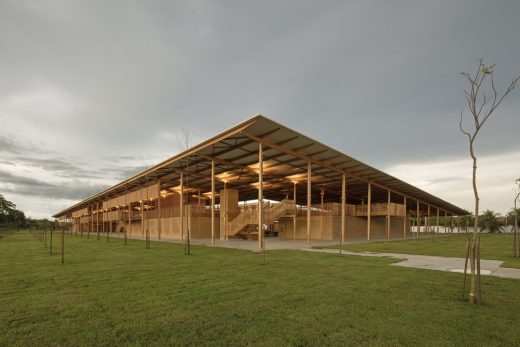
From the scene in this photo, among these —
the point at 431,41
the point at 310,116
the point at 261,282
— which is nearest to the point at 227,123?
the point at 310,116

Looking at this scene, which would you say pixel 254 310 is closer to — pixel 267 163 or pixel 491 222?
pixel 267 163

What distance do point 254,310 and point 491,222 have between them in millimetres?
69021

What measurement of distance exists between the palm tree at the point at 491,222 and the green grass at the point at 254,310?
61.8m

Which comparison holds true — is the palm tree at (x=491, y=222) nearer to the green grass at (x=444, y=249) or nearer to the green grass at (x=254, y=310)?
the green grass at (x=444, y=249)

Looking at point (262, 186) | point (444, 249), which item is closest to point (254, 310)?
point (262, 186)

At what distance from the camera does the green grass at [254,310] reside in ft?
13.7

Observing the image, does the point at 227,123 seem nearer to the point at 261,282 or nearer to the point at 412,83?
the point at 412,83

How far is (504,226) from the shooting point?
57625 mm

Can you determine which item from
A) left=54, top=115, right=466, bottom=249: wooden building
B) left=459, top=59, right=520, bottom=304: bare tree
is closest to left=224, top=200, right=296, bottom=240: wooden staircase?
left=54, top=115, right=466, bottom=249: wooden building

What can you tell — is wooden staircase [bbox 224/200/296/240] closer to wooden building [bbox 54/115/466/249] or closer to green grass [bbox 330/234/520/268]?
wooden building [bbox 54/115/466/249]

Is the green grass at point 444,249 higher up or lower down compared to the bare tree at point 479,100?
lower down

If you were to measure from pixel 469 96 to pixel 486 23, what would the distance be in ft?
18.8

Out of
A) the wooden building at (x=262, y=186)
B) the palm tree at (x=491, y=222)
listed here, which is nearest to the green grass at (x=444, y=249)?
the wooden building at (x=262, y=186)

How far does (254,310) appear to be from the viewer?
17.8 ft
